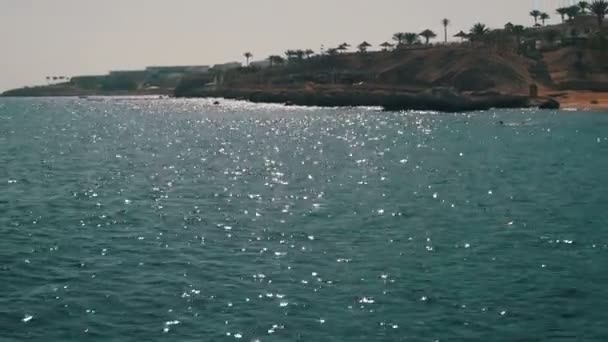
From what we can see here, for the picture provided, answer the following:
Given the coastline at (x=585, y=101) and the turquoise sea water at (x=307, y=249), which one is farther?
the coastline at (x=585, y=101)

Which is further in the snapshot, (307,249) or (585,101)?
(585,101)

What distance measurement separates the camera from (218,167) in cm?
8688

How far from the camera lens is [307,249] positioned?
42531mm

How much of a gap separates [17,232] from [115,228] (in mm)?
5173

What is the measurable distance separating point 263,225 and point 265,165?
133 ft

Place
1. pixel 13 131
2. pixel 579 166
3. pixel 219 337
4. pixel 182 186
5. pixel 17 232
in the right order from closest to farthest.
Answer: pixel 219 337, pixel 17 232, pixel 182 186, pixel 579 166, pixel 13 131

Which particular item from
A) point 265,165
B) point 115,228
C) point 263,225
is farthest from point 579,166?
point 115,228

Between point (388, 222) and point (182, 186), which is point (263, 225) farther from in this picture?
point (182, 186)

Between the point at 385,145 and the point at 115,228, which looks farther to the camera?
the point at 385,145

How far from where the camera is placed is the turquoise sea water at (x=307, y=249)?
3050 cm

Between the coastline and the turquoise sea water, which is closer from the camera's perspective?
the turquoise sea water

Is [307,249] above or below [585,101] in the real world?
below

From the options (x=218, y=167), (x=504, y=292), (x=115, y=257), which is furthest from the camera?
(x=218, y=167)

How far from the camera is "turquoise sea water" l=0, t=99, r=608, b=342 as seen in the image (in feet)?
100
